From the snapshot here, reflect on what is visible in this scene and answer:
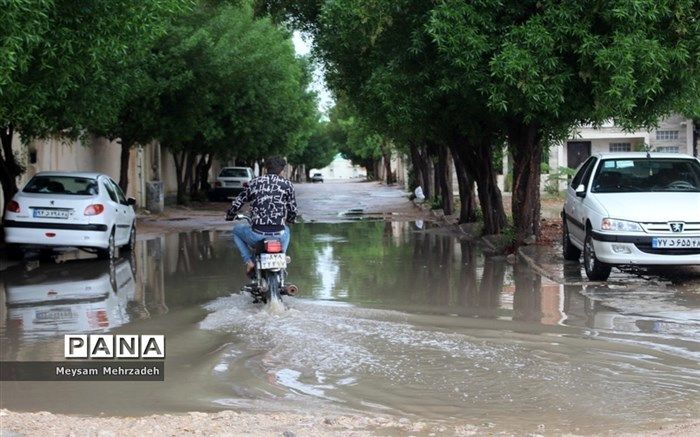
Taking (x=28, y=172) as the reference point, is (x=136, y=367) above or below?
below

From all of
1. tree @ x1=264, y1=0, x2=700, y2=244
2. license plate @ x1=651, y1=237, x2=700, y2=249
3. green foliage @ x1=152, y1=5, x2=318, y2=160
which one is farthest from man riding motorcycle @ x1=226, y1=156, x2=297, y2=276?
green foliage @ x1=152, y1=5, x2=318, y2=160

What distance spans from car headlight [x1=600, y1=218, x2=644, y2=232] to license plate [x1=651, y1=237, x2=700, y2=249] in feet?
0.87

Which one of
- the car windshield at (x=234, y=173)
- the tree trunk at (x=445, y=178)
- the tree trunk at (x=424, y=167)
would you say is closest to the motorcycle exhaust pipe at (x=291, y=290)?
the tree trunk at (x=445, y=178)

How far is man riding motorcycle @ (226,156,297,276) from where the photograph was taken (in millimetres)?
10008

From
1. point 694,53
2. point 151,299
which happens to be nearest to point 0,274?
point 151,299

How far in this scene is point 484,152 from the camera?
1955cm

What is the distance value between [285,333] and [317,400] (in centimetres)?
234

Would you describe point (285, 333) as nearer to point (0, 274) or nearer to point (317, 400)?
point (317, 400)

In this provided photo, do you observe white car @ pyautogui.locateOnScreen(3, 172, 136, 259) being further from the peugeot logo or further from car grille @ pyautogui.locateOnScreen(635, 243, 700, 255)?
the peugeot logo

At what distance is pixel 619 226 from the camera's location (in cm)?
1189

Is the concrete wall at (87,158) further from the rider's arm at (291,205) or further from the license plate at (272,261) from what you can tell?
the license plate at (272,261)

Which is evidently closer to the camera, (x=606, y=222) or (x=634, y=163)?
(x=606, y=222)

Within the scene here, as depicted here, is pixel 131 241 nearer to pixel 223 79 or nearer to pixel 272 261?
pixel 272 261

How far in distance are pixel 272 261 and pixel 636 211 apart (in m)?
5.07
